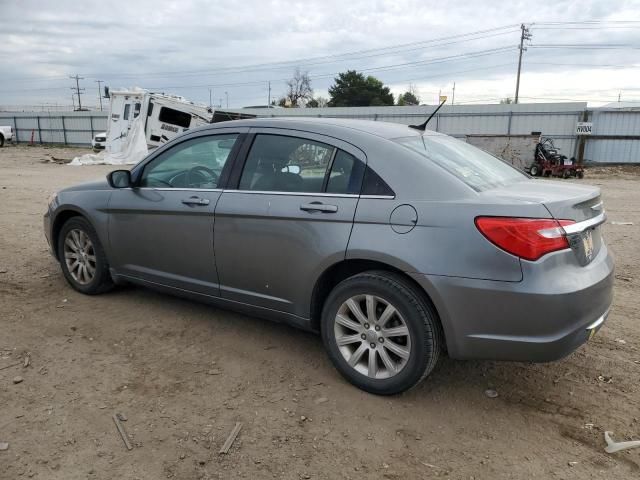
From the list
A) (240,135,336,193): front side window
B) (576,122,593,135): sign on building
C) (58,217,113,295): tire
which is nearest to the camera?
(240,135,336,193): front side window

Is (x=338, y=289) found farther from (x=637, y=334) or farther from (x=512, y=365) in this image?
(x=637, y=334)

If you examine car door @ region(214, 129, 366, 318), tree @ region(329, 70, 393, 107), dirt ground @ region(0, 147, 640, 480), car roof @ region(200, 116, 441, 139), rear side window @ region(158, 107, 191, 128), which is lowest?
dirt ground @ region(0, 147, 640, 480)

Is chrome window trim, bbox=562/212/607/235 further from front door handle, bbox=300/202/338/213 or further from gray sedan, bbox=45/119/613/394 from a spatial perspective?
front door handle, bbox=300/202/338/213

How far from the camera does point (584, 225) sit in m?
2.95

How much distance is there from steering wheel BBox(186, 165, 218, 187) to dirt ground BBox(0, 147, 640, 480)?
1157 mm

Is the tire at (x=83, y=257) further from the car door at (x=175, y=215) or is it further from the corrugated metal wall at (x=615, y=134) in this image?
the corrugated metal wall at (x=615, y=134)

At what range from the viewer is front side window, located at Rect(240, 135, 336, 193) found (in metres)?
3.44

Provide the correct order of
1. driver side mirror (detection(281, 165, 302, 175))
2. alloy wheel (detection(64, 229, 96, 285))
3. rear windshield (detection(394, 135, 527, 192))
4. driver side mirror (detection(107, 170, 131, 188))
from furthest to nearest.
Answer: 1. alloy wheel (detection(64, 229, 96, 285))
2. driver side mirror (detection(107, 170, 131, 188))
3. driver side mirror (detection(281, 165, 302, 175))
4. rear windshield (detection(394, 135, 527, 192))

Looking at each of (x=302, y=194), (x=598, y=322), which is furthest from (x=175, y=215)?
(x=598, y=322)

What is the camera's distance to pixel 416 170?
3104mm

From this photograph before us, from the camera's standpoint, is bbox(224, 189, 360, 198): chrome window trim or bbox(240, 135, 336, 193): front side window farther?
bbox(240, 135, 336, 193): front side window

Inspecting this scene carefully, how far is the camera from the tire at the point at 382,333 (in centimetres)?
296

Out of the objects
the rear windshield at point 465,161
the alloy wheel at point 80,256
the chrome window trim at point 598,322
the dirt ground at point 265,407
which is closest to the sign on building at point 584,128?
the dirt ground at point 265,407

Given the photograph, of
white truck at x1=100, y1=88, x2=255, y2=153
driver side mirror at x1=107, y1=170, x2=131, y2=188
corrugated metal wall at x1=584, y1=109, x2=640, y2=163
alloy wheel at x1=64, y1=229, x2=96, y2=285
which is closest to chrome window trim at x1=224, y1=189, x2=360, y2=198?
driver side mirror at x1=107, y1=170, x2=131, y2=188
